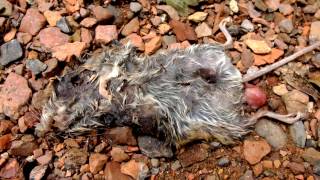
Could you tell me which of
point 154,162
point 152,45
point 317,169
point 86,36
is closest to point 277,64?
point 317,169

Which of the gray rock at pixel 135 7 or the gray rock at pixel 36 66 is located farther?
the gray rock at pixel 135 7

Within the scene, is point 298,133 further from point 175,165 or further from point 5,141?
point 5,141

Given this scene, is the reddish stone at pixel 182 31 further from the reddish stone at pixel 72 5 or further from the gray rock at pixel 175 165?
the gray rock at pixel 175 165

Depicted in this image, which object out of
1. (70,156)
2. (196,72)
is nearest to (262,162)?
(196,72)

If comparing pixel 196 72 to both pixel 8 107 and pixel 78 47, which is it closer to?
pixel 78 47

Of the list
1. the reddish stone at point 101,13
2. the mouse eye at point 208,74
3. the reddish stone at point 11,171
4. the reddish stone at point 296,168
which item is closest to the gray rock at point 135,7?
the reddish stone at point 101,13

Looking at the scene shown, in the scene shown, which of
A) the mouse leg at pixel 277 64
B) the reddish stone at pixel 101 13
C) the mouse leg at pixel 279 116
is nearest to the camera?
the mouse leg at pixel 279 116

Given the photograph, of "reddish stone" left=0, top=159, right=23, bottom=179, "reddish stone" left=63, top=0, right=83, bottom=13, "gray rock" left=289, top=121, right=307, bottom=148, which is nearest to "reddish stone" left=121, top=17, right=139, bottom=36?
"reddish stone" left=63, top=0, right=83, bottom=13

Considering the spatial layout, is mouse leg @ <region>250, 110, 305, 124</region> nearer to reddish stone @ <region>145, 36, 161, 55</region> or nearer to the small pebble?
the small pebble
